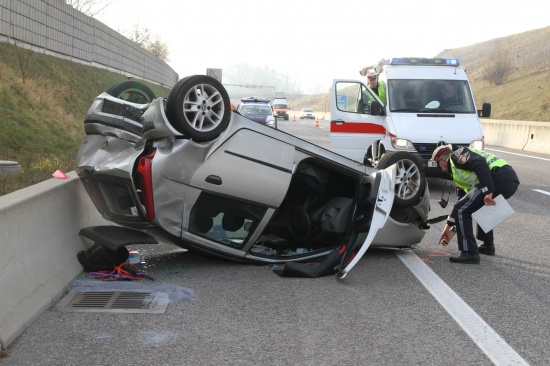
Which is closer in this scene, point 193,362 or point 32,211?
point 193,362

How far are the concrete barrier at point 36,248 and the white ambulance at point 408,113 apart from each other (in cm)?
784

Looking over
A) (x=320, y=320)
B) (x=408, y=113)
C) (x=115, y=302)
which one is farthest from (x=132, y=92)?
(x=408, y=113)

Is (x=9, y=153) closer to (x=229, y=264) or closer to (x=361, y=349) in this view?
(x=229, y=264)

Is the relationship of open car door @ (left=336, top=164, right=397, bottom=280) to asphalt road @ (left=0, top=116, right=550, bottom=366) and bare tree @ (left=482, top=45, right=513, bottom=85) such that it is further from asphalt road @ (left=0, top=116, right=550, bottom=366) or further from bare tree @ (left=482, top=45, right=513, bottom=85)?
bare tree @ (left=482, top=45, right=513, bottom=85)

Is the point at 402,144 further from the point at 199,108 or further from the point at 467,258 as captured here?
the point at 199,108

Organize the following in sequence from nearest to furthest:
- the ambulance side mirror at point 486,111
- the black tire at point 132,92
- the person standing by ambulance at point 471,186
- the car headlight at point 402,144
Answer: the black tire at point 132,92, the person standing by ambulance at point 471,186, the car headlight at point 402,144, the ambulance side mirror at point 486,111

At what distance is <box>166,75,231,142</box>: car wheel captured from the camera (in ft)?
20.9

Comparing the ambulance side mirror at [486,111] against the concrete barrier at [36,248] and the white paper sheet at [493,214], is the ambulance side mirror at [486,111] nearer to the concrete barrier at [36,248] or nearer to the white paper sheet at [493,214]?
the white paper sheet at [493,214]

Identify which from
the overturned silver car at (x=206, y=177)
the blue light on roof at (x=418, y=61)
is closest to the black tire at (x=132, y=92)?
the overturned silver car at (x=206, y=177)

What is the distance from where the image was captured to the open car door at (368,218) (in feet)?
21.4

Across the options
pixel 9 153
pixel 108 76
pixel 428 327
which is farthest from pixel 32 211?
pixel 108 76

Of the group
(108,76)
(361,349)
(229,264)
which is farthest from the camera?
(108,76)

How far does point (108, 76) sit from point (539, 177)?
18.7 m

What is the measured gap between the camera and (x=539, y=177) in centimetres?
1716
